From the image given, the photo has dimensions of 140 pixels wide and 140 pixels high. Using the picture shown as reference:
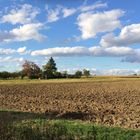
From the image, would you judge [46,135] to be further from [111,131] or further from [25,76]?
[25,76]

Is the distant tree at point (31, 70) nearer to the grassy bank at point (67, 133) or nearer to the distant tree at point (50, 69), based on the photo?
the distant tree at point (50, 69)

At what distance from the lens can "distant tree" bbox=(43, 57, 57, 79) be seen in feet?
425

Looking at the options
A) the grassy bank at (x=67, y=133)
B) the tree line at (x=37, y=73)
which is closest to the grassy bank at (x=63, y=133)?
the grassy bank at (x=67, y=133)

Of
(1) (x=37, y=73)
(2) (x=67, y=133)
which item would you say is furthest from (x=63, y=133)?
(1) (x=37, y=73)

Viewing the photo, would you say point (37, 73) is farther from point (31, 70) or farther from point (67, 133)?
point (67, 133)

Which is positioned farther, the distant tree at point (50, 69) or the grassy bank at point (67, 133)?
the distant tree at point (50, 69)

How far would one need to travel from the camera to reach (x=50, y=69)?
136m

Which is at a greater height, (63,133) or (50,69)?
(50,69)

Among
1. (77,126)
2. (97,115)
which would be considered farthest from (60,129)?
(97,115)

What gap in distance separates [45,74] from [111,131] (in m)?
115

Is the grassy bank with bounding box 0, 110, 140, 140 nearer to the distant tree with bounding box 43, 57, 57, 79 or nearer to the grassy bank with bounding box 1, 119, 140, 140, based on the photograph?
the grassy bank with bounding box 1, 119, 140, 140

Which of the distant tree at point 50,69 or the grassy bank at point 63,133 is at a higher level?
the distant tree at point 50,69

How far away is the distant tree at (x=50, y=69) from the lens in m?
129

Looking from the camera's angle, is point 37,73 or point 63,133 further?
point 37,73
